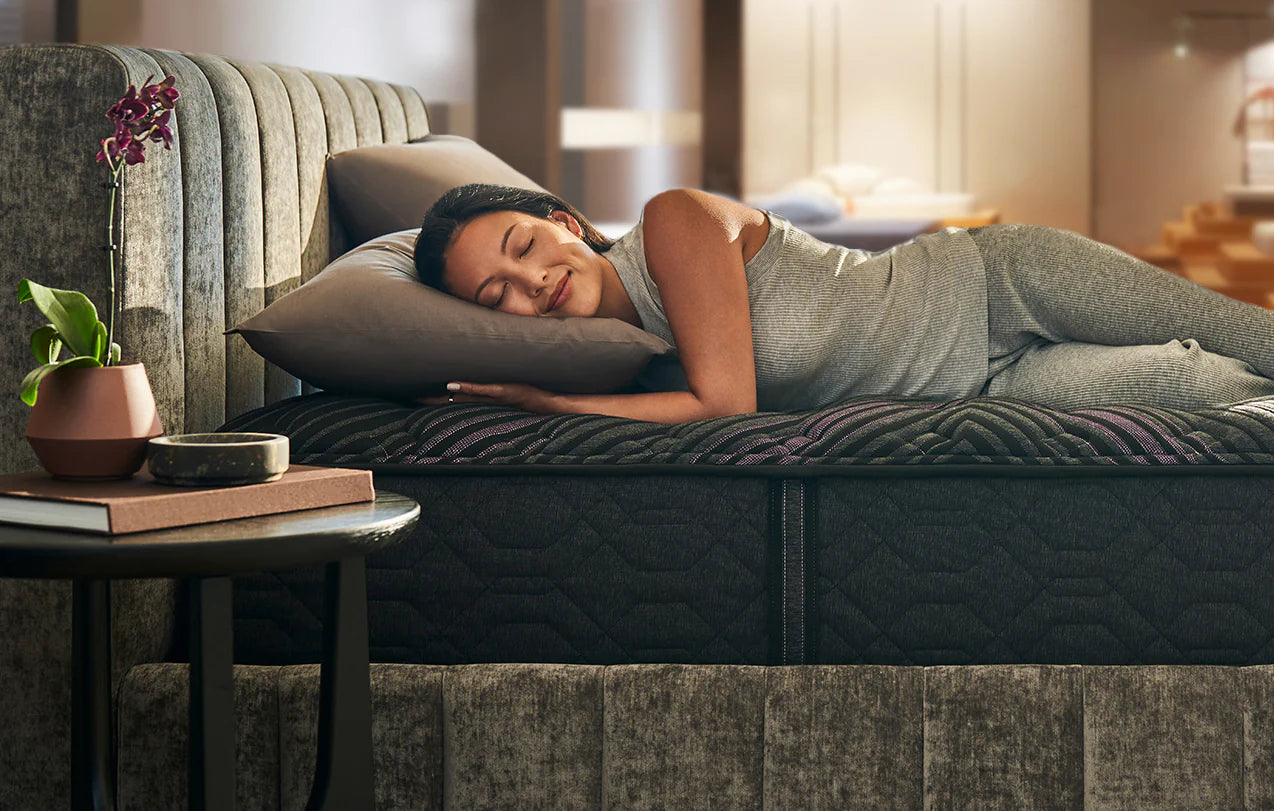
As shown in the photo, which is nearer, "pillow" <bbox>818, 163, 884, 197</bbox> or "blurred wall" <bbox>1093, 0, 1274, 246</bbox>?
"blurred wall" <bbox>1093, 0, 1274, 246</bbox>

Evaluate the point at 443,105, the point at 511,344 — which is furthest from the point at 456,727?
the point at 443,105

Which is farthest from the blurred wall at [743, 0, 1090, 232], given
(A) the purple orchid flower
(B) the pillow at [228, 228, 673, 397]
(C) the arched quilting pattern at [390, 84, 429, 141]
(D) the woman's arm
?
(A) the purple orchid flower

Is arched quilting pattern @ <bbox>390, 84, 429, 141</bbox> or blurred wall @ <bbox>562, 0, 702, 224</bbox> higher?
blurred wall @ <bbox>562, 0, 702, 224</bbox>

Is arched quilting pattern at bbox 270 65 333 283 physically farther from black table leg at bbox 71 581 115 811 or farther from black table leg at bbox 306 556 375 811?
black table leg at bbox 306 556 375 811

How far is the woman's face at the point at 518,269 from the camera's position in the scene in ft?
5.01

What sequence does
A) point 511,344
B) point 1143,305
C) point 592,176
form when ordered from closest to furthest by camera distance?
point 511,344 → point 1143,305 → point 592,176

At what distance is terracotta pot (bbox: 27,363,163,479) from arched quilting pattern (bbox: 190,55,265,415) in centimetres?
52

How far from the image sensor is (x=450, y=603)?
1.37m

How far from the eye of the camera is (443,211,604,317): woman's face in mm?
1526

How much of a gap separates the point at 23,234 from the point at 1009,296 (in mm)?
1216

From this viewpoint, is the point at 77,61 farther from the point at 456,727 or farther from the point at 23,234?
the point at 456,727

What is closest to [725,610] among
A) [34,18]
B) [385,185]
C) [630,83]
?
[385,185]

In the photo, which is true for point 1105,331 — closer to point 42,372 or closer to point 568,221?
point 568,221

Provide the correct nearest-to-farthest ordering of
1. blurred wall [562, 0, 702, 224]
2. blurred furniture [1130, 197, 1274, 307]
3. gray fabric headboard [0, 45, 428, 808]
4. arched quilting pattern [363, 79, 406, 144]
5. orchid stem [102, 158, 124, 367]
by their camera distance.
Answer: orchid stem [102, 158, 124, 367], gray fabric headboard [0, 45, 428, 808], arched quilting pattern [363, 79, 406, 144], blurred wall [562, 0, 702, 224], blurred furniture [1130, 197, 1274, 307]
